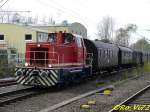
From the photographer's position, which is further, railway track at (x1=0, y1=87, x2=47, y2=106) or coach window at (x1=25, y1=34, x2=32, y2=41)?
coach window at (x1=25, y1=34, x2=32, y2=41)

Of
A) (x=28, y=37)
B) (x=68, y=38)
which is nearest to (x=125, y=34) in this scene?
(x=28, y=37)

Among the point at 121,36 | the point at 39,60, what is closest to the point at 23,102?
the point at 39,60

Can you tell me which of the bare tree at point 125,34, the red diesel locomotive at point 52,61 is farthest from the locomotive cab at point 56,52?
the bare tree at point 125,34

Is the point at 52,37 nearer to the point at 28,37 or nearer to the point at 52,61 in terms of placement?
the point at 52,61

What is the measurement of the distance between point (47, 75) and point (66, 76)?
1652 mm

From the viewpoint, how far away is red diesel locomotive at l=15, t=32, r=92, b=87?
17.8 meters

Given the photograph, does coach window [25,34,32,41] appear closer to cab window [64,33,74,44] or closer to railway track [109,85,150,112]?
cab window [64,33,74,44]

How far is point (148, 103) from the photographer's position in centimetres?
1466

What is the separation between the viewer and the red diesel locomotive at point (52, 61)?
700 inches

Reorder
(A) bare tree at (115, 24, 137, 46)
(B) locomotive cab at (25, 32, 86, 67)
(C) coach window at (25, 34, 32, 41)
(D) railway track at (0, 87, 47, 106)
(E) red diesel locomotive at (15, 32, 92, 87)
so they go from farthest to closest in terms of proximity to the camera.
A: (A) bare tree at (115, 24, 137, 46) < (C) coach window at (25, 34, 32, 41) < (B) locomotive cab at (25, 32, 86, 67) < (E) red diesel locomotive at (15, 32, 92, 87) < (D) railway track at (0, 87, 47, 106)

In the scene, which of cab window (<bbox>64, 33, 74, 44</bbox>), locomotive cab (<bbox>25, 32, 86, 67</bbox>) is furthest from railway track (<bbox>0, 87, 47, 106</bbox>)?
cab window (<bbox>64, 33, 74, 44</bbox>)

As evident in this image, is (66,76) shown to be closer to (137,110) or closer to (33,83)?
(33,83)

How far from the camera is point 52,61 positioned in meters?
18.1

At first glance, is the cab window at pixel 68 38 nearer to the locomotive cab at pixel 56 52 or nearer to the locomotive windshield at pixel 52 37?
the locomotive cab at pixel 56 52
